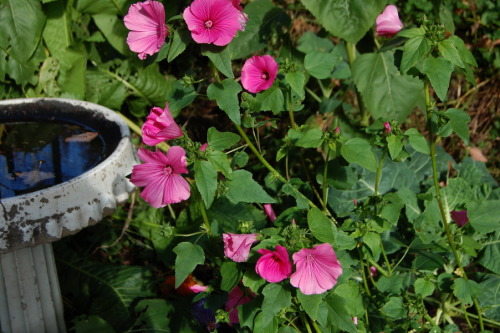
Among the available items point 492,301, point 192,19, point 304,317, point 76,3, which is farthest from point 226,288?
point 76,3

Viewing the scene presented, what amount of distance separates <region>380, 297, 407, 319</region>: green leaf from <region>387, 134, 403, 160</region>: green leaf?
0.53 m

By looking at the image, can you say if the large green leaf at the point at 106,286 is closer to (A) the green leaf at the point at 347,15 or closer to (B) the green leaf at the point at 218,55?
(A) the green leaf at the point at 347,15

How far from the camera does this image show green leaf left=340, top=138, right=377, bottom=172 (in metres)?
2.01

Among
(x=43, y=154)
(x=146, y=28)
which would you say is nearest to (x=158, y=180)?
(x=146, y=28)

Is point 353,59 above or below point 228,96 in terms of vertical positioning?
below

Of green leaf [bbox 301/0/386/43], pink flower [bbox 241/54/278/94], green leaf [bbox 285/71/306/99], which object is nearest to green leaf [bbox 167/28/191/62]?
pink flower [bbox 241/54/278/94]

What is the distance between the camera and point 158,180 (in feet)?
5.99

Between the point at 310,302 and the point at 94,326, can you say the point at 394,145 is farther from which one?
the point at 94,326

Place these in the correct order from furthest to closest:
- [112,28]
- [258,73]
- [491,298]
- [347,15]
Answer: [112,28] < [347,15] < [491,298] < [258,73]

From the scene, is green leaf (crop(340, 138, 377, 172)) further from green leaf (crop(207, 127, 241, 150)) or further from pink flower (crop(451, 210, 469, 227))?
pink flower (crop(451, 210, 469, 227))

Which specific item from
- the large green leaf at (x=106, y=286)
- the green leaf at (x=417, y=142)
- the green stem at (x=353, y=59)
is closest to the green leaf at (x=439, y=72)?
the green leaf at (x=417, y=142)

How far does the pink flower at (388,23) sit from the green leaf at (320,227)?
61 centimetres

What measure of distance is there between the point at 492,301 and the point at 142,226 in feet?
5.00

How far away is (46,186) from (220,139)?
2.22 ft
